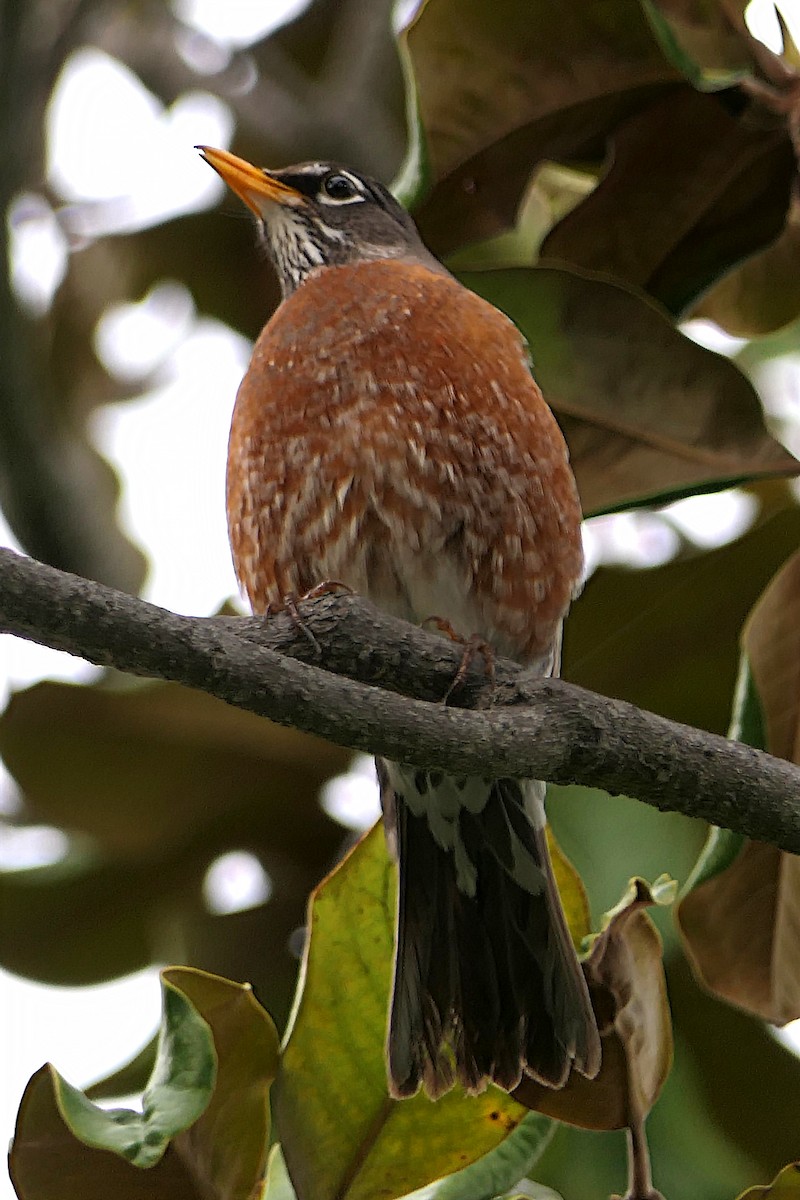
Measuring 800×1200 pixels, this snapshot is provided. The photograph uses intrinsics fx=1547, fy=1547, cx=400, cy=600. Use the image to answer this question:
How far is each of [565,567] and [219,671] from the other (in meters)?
1.36

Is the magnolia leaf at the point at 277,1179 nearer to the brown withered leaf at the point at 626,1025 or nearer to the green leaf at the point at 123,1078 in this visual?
the brown withered leaf at the point at 626,1025

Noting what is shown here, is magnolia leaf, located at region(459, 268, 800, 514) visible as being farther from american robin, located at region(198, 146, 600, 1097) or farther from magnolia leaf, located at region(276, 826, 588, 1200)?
magnolia leaf, located at region(276, 826, 588, 1200)

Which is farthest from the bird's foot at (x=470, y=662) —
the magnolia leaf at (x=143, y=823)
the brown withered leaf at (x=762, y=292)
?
the brown withered leaf at (x=762, y=292)

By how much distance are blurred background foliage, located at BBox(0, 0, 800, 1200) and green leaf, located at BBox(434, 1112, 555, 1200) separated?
36 cm

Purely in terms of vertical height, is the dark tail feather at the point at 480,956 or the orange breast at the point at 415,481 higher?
the orange breast at the point at 415,481

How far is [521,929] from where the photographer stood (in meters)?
2.75

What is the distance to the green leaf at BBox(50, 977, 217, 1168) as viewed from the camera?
5.68ft

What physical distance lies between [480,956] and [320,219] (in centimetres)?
187

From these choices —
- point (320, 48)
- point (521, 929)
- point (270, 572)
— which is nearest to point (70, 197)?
point (320, 48)

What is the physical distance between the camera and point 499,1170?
202 centimetres

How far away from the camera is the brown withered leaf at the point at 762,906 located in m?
2.25

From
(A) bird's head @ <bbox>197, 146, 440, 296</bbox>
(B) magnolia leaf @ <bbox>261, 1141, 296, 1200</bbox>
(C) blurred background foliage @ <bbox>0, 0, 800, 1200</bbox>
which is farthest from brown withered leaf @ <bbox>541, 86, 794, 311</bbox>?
(B) magnolia leaf @ <bbox>261, 1141, 296, 1200</bbox>

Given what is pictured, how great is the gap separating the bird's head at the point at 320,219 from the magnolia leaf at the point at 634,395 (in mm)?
954

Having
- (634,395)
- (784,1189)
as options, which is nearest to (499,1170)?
(784,1189)
